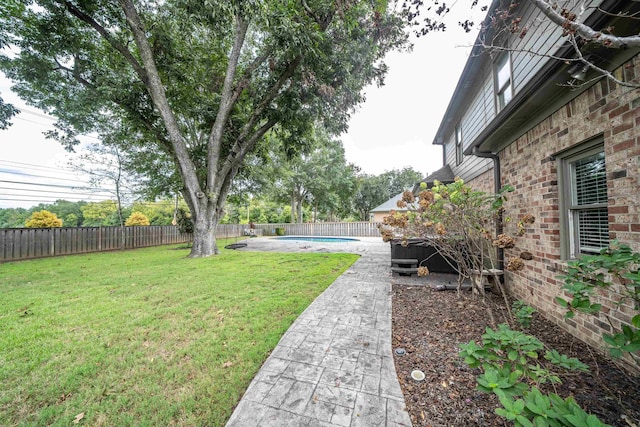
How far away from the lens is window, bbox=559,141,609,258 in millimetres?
2211

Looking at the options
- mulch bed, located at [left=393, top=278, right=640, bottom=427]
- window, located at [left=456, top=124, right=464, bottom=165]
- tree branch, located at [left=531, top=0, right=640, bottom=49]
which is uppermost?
window, located at [left=456, top=124, right=464, bottom=165]

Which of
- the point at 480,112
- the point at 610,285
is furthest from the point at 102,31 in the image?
the point at 610,285

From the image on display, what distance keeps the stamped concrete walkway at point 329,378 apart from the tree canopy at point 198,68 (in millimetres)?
6388

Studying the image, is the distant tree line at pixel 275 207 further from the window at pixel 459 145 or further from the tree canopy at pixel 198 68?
the window at pixel 459 145

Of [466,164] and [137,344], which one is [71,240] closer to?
[137,344]

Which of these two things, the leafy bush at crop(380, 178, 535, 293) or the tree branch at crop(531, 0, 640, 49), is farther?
the leafy bush at crop(380, 178, 535, 293)

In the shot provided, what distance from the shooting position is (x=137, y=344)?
2.46m

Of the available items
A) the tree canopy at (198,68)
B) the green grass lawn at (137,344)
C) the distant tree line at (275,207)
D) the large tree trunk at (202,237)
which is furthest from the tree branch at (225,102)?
the distant tree line at (275,207)

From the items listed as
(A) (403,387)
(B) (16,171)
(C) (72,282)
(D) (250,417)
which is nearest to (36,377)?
(D) (250,417)

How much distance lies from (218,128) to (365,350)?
831cm

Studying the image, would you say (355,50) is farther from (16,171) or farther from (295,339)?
(16,171)

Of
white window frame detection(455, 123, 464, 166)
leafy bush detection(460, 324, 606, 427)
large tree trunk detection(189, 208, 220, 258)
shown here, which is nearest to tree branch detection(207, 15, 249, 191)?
large tree trunk detection(189, 208, 220, 258)

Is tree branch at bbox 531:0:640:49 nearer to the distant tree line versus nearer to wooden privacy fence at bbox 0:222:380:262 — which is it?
wooden privacy fence at bbox 0:222:380:262

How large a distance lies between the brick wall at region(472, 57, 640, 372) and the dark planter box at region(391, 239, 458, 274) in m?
1.52
